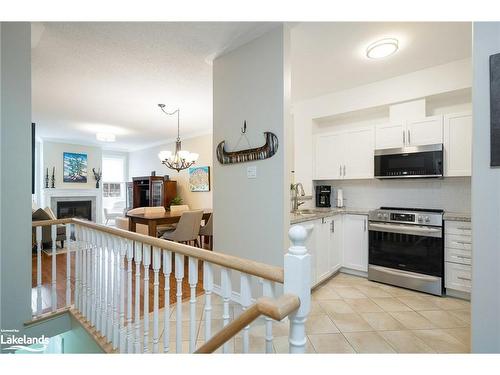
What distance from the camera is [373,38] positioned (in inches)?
91.7

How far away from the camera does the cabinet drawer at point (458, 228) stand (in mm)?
2463

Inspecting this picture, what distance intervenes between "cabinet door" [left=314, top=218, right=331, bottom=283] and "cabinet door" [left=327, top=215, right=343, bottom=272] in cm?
8

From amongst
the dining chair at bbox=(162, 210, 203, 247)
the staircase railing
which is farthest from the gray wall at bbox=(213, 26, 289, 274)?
the dining chair at bbox=(162, 210, 203, 247)

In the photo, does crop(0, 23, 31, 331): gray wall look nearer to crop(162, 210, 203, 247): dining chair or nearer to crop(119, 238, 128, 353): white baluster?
crop(119, 238, 128, 353): white baluster

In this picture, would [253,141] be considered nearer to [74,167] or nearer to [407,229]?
[407,229]

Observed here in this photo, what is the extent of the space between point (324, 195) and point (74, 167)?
733 centimetres

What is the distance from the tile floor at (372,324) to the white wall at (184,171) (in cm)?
398

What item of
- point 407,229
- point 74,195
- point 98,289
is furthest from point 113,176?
point 407,229
